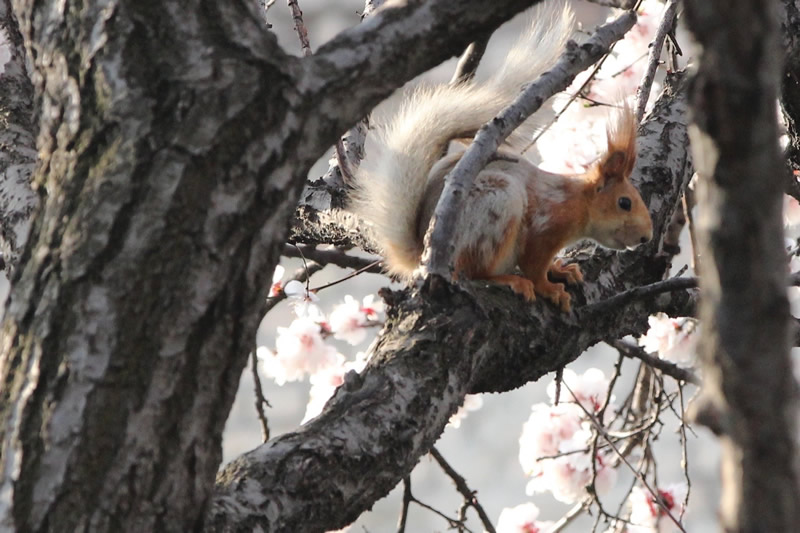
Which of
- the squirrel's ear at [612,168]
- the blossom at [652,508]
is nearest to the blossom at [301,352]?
the blossom at [652,508]

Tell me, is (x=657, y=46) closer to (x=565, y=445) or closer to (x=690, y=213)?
(x=690, y=213)

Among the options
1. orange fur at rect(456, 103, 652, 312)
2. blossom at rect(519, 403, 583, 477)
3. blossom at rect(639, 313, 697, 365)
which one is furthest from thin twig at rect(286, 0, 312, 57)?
blossom at rect(519, 403, 583, 477)

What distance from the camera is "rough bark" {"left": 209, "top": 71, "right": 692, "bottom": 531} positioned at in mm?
1323

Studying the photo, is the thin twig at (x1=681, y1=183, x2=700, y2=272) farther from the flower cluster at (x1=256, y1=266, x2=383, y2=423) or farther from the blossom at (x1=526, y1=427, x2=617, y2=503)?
the flower cluster at (x1=256, y1=266, x2=383, y2=423)

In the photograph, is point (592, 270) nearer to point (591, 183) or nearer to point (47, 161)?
point (591, 183)

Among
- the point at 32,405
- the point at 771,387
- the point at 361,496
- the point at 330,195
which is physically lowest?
the point at 771,387

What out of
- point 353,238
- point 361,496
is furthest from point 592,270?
point 361,496

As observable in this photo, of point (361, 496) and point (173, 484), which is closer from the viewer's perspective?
point (173, 484)

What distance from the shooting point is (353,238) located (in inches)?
97.4

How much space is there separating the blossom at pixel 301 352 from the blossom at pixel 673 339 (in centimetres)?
116

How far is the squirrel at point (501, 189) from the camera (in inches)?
90.3

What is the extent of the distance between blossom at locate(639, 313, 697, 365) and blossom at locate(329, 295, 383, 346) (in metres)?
1.01

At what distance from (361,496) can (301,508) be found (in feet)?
0.35

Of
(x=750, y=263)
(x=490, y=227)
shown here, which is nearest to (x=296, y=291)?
(x=490, y=227)
